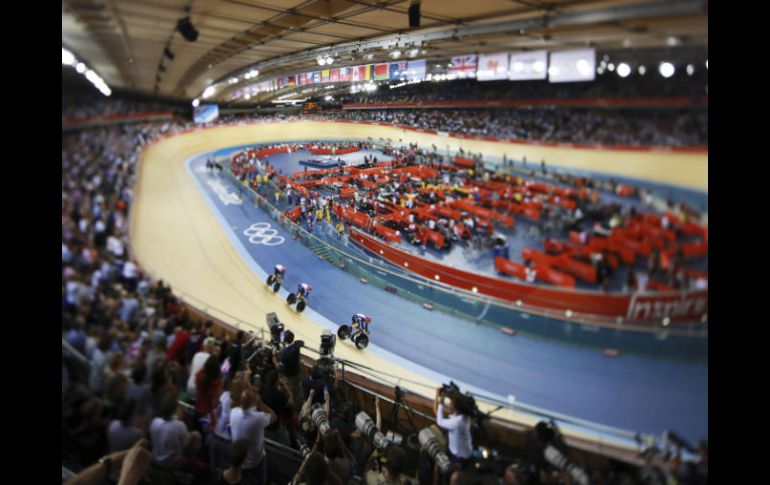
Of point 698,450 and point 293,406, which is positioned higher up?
point 698,450

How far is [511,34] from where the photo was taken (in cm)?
155

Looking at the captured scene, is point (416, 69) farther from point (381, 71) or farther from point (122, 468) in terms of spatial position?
point (122, 468)

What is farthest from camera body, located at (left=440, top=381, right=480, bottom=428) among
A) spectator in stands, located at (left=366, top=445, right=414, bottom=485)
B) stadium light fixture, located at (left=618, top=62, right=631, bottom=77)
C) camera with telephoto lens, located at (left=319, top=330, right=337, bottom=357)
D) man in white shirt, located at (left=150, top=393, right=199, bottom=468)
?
man in white shirt, located at (left=150, top=393, right=199, bottom=468)

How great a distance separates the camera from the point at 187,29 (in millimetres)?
1984

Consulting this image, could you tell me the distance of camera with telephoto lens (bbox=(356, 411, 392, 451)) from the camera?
76.7 inches

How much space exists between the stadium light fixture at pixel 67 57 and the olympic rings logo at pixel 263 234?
1.22 metres

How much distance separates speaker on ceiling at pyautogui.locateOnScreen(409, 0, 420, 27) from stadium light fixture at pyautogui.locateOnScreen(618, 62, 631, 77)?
80 cm

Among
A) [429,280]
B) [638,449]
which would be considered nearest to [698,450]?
[638,449]

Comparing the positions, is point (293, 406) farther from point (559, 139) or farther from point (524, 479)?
point (559, 139)

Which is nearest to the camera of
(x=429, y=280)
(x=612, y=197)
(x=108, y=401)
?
(x=612, y=197)

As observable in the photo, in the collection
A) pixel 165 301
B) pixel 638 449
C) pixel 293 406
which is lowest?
pixel 293 406

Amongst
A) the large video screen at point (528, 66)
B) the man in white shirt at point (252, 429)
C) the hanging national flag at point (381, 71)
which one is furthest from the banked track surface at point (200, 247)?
the large video screen at point (528, 66)

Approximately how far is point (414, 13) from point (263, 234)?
4.05 feet
